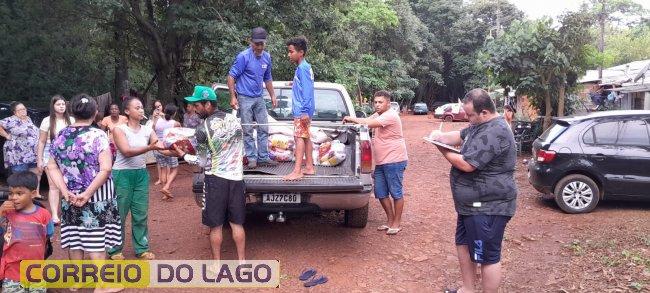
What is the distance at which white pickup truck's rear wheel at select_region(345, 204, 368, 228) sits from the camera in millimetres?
6160

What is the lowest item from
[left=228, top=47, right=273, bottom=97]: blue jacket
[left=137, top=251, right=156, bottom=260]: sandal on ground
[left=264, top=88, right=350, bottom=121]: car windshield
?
[left=137, top=251, right=156, bottom=260]: sandal on ground

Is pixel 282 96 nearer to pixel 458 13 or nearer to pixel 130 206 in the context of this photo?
pixel 130 206

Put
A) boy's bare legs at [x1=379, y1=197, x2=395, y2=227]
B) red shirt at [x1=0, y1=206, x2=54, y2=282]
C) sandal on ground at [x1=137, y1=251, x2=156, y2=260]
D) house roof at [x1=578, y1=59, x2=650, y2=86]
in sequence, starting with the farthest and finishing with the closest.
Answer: house roof at [x1=578, y1=59, x2=650, y2=86]
boy's bare legs at [x1=379, y1=197, x2=395, y2=227]
sandal on ground at [x1=137, y1=251, x2=156, y2=260]
red shirt at [x1=0, y1=206, x2=54, y2=282]

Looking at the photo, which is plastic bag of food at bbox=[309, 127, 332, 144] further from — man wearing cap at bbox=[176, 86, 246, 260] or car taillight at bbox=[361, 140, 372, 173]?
man wearing cap at bbox=[176, 86, 246, 260]

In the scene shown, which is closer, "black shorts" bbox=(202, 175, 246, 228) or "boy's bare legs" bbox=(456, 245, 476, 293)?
"boy's bare legs" bbox=(456, 245, 476, 293)

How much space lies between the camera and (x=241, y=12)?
449 inches

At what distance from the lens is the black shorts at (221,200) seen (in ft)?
14.8

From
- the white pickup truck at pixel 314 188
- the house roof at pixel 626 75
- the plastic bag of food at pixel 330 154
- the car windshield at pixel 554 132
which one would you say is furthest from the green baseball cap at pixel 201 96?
the house roof at pixel 626 75

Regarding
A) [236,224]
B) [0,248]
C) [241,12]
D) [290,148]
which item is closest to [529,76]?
[241,12]

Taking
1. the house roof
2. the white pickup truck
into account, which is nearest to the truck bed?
the white pickup truck

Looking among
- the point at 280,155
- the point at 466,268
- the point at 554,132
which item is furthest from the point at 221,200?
the point at 554,132

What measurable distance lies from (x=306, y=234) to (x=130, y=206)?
206 cm

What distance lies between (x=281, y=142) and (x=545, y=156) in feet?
13.1

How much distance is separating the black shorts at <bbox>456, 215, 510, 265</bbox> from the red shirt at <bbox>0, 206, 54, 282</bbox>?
321 cm
